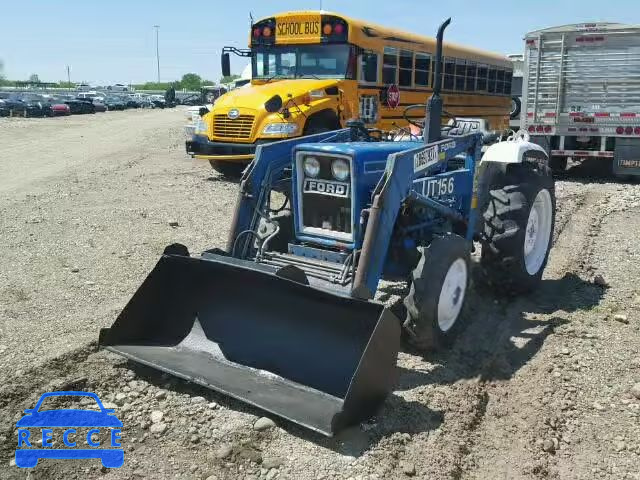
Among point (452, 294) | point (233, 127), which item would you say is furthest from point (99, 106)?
point (452, 294)

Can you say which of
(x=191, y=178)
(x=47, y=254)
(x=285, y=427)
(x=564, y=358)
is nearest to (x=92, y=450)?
(x=285, y=427)

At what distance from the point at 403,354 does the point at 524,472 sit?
1459 millimetres

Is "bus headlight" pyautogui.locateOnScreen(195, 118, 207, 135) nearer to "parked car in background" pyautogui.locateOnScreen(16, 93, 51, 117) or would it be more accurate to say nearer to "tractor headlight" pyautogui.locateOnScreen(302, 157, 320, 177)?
"tractor headlight" pyautogui.locateOnScreen(302, 157, 320, 177)

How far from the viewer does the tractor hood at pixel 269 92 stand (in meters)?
11.5

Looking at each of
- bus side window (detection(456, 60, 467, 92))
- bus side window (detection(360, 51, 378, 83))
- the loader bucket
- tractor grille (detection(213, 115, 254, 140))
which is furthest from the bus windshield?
the loader bucket

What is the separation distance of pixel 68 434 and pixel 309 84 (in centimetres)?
920

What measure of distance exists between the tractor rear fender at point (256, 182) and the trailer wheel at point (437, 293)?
4.55ft

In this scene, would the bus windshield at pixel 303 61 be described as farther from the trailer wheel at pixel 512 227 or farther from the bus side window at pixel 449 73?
the trailer wheel at pixel 512 227

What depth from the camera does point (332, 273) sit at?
4.59 metres

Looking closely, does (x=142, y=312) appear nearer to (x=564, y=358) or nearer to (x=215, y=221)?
(x=564, y=358)

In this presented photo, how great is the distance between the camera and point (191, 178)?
13.1 metres

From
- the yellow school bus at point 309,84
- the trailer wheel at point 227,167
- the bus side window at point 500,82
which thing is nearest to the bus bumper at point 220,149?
the yellow school bus at point 309,84

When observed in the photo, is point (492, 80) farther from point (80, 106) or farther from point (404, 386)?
point (80, 106)

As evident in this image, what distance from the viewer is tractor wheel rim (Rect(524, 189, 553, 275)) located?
6136 mm
